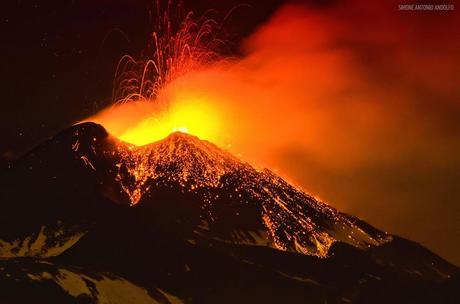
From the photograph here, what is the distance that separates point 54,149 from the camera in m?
126

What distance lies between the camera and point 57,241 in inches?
4237

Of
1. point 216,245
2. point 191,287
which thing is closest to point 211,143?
point 216,245

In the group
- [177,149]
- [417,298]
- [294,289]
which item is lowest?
[417,298]

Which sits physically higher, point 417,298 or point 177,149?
point 177,149

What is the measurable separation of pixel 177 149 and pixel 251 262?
27945 mm

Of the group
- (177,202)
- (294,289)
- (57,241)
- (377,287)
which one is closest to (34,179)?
(57,241)

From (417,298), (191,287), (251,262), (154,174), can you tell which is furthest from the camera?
(154,174)

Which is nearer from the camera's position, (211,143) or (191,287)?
(191,287)

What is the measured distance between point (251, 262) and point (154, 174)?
88.3ft

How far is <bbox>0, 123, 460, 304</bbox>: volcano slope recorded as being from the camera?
9556 cm

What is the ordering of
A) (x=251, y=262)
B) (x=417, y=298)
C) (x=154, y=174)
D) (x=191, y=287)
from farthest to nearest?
1. (x=154, y=174)
2. (x=417, y=298)
3. (x=251, y=262)
4. (x=191, y=287)

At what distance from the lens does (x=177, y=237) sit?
10519 centimetres

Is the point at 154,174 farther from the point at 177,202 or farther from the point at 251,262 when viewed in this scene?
the point at 251,262

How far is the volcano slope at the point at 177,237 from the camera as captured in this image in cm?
9556
